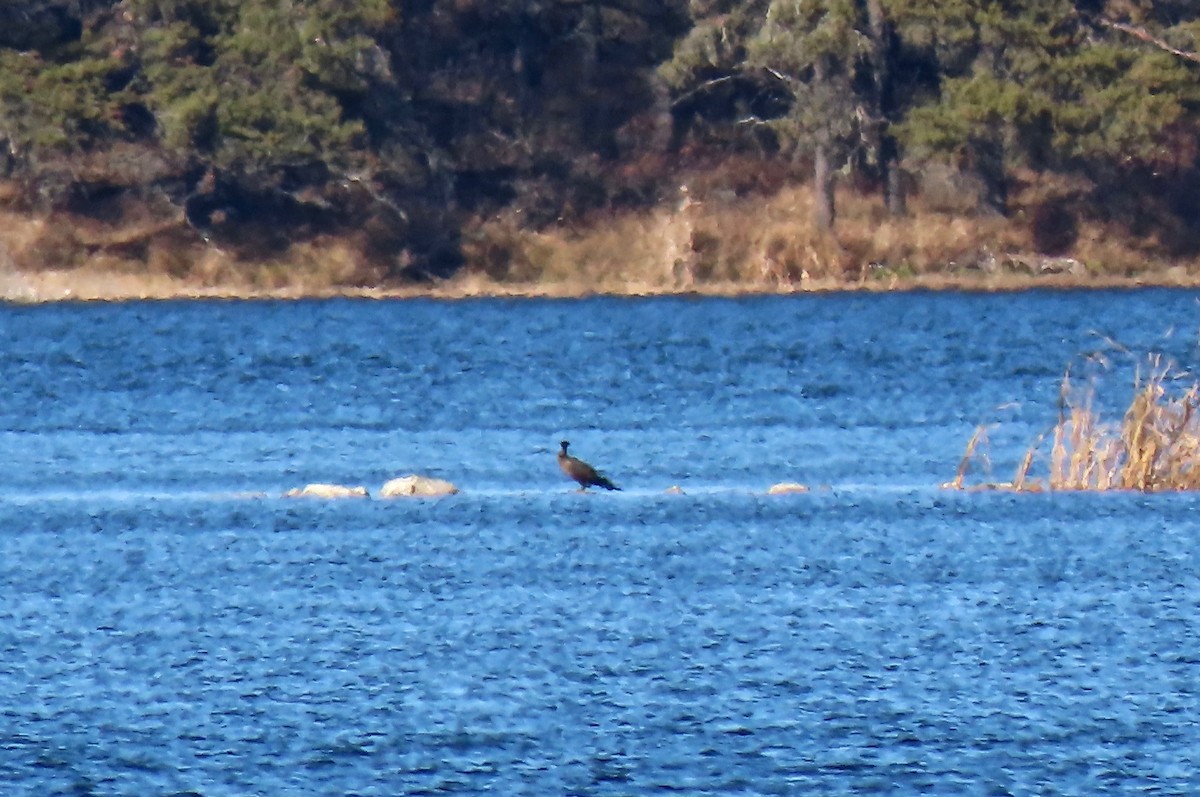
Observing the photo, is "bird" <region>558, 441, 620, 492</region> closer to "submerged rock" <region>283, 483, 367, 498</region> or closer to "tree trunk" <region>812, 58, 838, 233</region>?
"submerged rock" <region>283, 483, 367, 498</region>

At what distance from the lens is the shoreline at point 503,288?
49.8 metres

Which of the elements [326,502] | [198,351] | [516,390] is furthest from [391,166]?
[326,502]

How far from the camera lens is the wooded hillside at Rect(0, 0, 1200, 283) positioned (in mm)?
46812

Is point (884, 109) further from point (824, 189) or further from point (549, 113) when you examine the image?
point (549, 113)

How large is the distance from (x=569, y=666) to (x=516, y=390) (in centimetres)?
1867

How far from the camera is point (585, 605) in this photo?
15641mm

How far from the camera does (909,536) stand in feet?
59.1

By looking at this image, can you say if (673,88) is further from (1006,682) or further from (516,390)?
(1006,682)

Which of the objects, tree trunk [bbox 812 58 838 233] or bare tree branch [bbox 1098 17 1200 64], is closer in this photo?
bare tree branch [bbox 1098 17 1200 64]

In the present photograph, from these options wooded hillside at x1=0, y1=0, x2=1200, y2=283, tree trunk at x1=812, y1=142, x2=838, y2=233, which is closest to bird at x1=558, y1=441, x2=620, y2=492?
wooded hillside at x1=0, y1=0, x2=1200, y2=283

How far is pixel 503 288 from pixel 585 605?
35.7 metres

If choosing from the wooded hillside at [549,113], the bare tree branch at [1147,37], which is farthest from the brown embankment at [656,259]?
the bare tree branch at [1147,37]

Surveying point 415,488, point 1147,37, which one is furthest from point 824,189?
point 415,488

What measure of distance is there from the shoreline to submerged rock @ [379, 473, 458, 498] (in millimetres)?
28520
